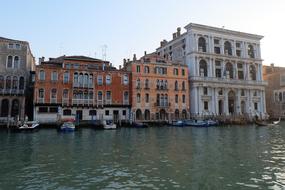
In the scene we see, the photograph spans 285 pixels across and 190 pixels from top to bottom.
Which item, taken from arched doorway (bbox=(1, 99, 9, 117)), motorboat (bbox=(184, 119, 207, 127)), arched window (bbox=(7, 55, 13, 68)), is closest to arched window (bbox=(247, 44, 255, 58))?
motorboat (bbox=(184, 119, 207, 127))

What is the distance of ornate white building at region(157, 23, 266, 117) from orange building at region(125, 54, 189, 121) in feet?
12.0

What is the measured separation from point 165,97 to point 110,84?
8983 mm

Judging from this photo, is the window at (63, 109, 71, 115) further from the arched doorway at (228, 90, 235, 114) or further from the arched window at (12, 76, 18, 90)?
the arched doorway at (228, 90, 235, 114)

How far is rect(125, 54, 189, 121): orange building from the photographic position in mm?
37312

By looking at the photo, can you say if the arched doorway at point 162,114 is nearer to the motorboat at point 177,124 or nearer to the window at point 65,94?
the motorboat at point 177,124

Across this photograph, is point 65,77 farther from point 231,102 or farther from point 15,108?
point 231,102

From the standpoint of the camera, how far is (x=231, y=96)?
46938 millimetres

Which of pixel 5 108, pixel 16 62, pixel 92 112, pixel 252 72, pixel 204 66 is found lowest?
pixel 92 112

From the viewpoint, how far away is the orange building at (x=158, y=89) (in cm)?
3731

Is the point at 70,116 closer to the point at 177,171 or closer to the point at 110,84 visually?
the point at 110,84

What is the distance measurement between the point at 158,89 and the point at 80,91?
1178 cm

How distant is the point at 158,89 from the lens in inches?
1519

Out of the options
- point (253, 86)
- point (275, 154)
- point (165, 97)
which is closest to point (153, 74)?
point (165, 97)

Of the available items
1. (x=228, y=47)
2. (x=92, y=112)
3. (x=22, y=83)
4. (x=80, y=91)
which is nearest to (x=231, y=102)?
(x=228, y=47)
